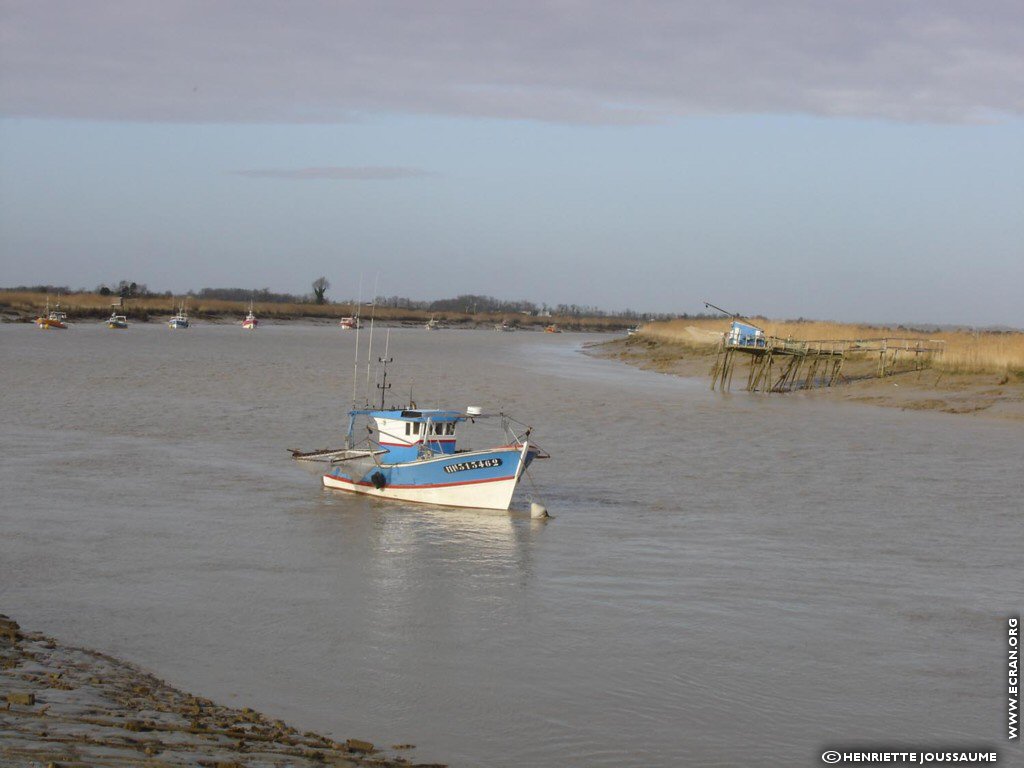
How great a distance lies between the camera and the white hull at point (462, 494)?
24.4 meters

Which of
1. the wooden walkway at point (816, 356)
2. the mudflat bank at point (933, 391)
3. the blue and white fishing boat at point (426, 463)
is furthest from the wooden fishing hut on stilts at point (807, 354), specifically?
the blue and white fishing boat at point (426, 463)

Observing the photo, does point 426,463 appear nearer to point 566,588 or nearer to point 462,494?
point 462,494

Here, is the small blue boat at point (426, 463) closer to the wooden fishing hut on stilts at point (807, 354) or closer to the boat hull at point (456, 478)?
the boat hull at point (456, 478)

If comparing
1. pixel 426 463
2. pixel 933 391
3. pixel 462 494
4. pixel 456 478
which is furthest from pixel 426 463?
pixel 933 391

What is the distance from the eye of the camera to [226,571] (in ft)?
60.3

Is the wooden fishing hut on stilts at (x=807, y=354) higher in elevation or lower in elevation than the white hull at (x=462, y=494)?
higher

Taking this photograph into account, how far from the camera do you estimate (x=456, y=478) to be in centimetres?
2480

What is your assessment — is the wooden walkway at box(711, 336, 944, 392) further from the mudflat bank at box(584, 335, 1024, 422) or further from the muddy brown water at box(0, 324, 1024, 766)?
the muddy brown water at box(0, 324, 1024, 766)

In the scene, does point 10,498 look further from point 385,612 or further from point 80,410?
point 80,410

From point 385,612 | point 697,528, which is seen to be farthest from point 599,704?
point 697,528

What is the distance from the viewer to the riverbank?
9.38 m

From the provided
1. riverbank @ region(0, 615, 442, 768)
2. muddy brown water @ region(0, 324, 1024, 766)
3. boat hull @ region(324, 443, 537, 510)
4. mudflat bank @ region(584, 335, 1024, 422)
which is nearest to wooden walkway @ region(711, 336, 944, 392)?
mudflat bank @ region(584, 335, 1024, 422)

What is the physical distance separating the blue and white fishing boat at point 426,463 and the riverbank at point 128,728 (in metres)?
12.4

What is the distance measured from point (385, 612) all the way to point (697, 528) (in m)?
8.25
